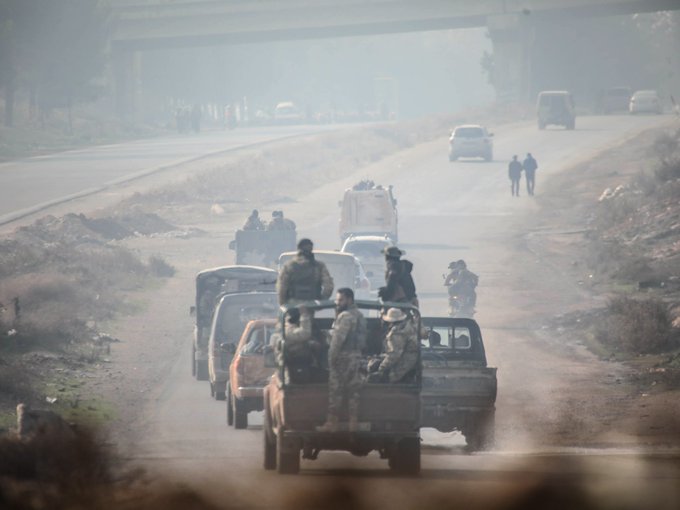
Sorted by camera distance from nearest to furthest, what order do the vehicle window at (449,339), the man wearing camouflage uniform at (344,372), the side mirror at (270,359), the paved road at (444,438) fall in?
1. the paved road at (444,438)
2. the man wearing camouflage uniform at (344,372)
3. the side mirror at (270,359)
4. the vehicle window at (449,339)

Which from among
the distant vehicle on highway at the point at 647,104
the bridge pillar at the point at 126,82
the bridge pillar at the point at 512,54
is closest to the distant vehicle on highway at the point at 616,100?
the distant vehicle on highway at the point at 647,104

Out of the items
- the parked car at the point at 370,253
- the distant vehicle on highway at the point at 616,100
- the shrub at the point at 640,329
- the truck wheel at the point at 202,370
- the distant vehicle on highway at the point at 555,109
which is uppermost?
the distant vehicle on highway at the point at 616,100

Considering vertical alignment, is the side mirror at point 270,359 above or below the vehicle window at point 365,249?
below

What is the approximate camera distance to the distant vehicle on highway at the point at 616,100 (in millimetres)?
95000

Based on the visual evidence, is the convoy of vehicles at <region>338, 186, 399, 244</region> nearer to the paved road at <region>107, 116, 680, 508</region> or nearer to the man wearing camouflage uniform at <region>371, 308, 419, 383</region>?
the paved road at <region>107, 116, 680, 508</region>

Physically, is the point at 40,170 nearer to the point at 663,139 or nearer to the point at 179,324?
the point at 663,139

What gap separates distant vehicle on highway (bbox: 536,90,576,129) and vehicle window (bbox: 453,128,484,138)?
504 inches

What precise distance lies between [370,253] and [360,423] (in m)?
19.9

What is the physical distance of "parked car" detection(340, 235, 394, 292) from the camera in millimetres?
32969

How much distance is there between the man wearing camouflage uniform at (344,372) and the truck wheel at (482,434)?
4098 millimetres

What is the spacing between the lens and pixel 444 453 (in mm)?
17516

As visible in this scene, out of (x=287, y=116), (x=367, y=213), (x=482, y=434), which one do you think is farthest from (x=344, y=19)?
(x=482, y=434)

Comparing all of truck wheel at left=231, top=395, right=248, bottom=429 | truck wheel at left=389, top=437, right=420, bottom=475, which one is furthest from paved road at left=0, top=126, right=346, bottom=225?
truck wheel at left=389, top=437, right=420, bottom=475

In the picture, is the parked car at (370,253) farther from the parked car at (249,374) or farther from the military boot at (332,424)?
the military boot at (332,424)
